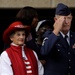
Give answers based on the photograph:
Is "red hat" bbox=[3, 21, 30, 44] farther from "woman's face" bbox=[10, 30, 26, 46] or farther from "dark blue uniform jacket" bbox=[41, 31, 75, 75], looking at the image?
"dark blue uniform jacket" bbox=[41, 31, 75, 75]

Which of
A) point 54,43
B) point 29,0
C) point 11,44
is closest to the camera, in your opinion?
point 54,43

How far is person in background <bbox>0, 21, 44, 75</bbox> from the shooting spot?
15.5ft

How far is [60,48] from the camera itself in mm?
4746

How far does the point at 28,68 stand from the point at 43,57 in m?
0.24

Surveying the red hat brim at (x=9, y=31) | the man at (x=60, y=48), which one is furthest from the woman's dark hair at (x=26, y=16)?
the man at (x=60, y=48)

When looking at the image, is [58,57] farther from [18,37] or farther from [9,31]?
[9,31]

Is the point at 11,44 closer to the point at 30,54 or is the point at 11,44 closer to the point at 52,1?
the point at 30,54

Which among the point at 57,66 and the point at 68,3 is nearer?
the point at 57,66

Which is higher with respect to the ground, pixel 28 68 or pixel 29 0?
pixel 29 0

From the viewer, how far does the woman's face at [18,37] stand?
4863 mm

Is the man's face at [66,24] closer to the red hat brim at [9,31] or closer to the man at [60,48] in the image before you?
the man at [60,48]

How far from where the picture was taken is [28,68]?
4.81 metres

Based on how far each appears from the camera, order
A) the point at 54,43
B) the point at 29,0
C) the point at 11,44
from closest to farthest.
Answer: the point at 54,43 → the point at 11,44 → the point at 29,0

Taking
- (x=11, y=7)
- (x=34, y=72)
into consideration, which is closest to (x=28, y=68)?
(x=34, y=72)
